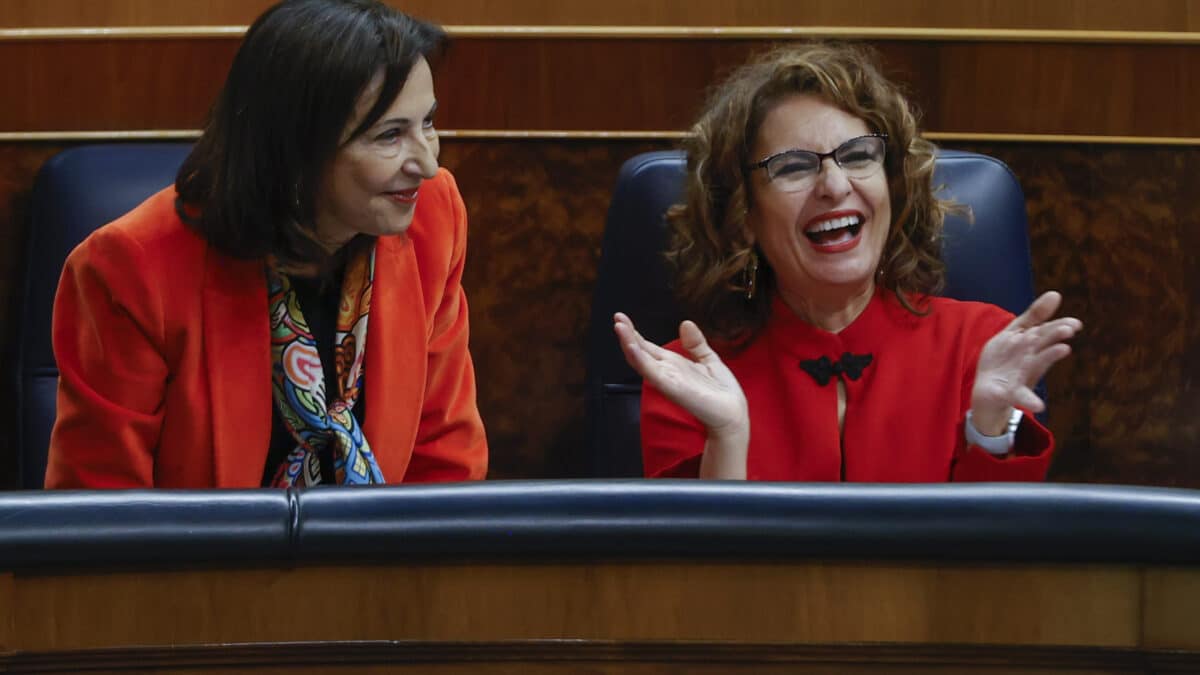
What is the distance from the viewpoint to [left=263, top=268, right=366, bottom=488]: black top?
1437 mm

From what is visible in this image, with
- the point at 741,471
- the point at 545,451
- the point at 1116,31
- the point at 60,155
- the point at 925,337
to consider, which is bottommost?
the point at 545,451

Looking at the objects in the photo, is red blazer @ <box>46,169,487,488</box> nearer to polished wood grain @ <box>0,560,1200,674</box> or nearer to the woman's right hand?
the woman's right hand

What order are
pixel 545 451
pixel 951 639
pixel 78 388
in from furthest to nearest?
pixel 545 451, pixel 78 388, pixel 951 639

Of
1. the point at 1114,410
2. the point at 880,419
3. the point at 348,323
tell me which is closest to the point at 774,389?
the point at 880,419

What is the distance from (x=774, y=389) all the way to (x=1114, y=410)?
79 centimetres

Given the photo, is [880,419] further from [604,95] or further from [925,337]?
[604,95]

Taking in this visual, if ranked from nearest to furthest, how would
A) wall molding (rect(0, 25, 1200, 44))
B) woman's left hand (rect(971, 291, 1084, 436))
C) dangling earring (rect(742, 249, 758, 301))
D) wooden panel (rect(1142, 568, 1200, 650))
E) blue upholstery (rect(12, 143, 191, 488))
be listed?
wooden panel (rect(1142, 568, 1200, 650)) → woman's left hand (rect(971, 291, 1084, 436)) → dangling earring (rect(742, 249, 758, 301)) → blue upholstery (rect(12, 143, 191, 488)) → wall molding (rect(0, 25, 1200, 44))

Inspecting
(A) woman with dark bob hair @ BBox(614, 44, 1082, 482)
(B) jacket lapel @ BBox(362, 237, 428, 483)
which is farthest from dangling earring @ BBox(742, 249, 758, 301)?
(B) jacket lapel @ BBox(362, 237, 428, 483)

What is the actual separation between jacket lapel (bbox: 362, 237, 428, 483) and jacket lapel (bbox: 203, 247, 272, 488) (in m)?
0.11

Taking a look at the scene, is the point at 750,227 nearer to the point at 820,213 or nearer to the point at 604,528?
the point at 820,213

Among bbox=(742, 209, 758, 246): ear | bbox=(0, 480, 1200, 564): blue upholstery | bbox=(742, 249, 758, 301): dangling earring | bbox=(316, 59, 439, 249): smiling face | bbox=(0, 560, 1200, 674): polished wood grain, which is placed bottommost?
bbox=(0, 560, 1200, 674): polished wood grain

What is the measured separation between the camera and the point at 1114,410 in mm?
2053

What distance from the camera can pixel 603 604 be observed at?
80 centimetres

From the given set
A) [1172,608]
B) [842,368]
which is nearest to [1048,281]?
[842,368]
